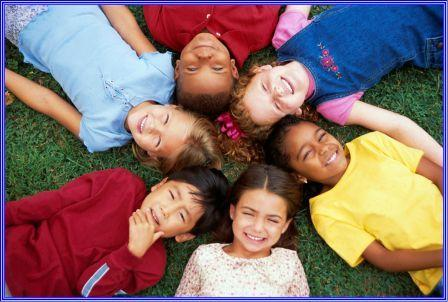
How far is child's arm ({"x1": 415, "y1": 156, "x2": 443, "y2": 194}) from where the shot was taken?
9.00 feet

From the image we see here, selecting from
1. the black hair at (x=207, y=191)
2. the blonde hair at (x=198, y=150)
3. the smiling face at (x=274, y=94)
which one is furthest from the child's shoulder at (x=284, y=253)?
the smiling face at (x=274, y=94)

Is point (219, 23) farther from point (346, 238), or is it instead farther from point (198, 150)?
point (346, 238)

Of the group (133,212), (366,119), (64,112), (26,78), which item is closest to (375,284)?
(366,119)

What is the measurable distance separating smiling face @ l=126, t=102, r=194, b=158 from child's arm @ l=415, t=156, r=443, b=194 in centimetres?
136

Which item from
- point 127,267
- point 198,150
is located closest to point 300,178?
point 198,150

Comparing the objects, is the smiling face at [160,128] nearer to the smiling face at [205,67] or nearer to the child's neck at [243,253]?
the smiling face at [205,67]

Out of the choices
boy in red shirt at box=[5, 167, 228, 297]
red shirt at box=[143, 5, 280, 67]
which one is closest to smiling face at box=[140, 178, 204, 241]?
boy in red shirt at box=[5, 167, 228, 297]

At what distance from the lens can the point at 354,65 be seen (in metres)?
2.89

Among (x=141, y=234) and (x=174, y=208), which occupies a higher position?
(x=174, y=208)

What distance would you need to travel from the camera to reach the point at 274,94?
2684 millimetres

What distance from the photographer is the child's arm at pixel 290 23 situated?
2.98m

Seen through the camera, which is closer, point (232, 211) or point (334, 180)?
point (232, 211)

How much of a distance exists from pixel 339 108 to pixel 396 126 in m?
0.36

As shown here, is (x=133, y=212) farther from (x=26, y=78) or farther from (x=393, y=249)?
(x=393, y=249)
